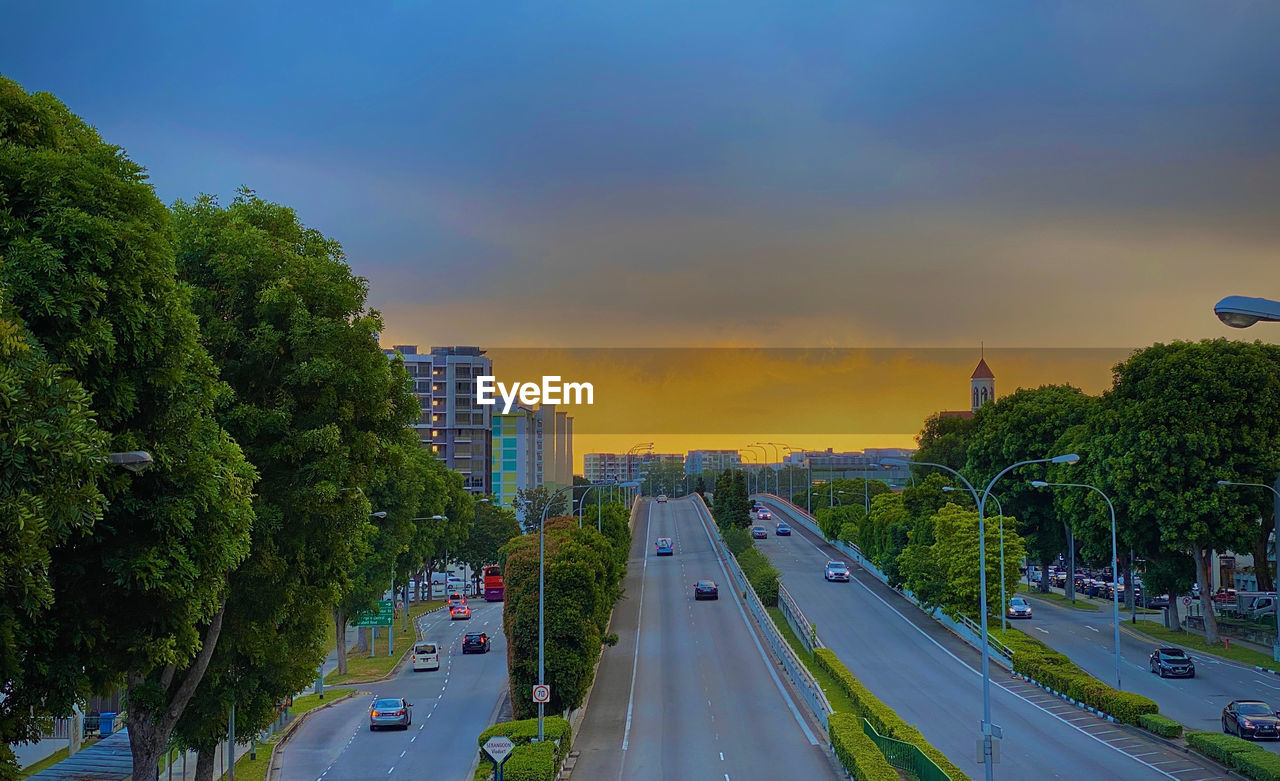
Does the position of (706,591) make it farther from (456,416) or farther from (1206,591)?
(456,416)

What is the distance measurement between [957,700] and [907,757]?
14.7 meters

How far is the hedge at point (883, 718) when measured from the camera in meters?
30.0

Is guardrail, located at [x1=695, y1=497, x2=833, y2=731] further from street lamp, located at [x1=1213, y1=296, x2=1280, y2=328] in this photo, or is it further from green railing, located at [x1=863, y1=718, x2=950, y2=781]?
street lamp, located at [x1=1213, y1=296, x2=1280, y2=328]

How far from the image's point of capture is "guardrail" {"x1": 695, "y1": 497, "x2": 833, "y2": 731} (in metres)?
41.2

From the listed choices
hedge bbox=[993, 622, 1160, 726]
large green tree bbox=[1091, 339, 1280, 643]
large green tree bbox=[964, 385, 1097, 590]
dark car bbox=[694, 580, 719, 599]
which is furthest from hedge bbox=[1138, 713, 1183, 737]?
dark car bbox=[694, 580, 719, 599]

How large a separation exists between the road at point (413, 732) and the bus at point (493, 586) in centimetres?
3349

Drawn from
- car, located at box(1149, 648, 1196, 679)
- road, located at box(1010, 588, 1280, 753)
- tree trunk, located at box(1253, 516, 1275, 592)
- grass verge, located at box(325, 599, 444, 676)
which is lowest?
grass verge, located at box(325, 599, 444, 676)

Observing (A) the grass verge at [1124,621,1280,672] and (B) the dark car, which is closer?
(A) the grass verge at [1124,621,1280,672]

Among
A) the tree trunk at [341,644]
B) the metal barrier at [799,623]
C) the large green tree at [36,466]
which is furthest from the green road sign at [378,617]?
the large green tree at [36,466]

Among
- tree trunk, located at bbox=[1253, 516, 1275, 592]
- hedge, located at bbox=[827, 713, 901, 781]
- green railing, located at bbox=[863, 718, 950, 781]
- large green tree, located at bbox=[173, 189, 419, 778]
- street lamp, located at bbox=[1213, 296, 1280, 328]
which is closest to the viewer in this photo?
street lamp, located at bbox=[1213, 296, 1280, 328]

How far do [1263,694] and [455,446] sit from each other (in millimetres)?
139670

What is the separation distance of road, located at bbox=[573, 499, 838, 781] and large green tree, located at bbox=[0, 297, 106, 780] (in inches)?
895

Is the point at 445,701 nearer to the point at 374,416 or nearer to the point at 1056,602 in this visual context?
the point at 374,416

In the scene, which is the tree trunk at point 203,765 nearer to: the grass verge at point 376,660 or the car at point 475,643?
the grass verge at point 376,660
